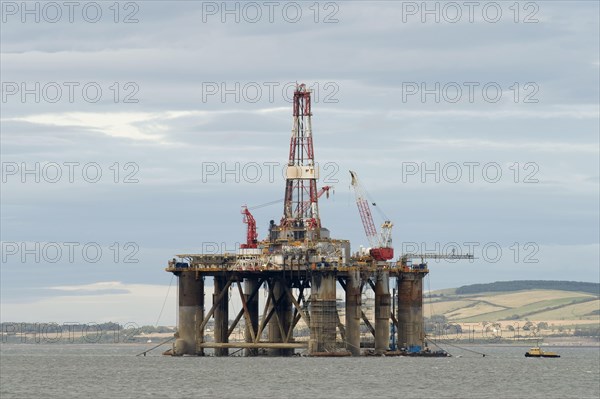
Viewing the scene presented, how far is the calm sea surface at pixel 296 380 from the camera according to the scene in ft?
473

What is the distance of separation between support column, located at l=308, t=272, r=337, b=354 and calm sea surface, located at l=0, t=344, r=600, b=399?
2242mm

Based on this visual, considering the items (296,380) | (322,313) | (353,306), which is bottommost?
(296,380)

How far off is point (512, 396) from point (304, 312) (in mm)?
57589

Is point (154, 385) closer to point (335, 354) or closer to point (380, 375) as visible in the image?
point (380, 375)

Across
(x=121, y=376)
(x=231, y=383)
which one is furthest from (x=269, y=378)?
(x=121, y=376)

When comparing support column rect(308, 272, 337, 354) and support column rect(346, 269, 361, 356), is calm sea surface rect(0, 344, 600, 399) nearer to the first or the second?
support column rect(308, 272, 337, 354)

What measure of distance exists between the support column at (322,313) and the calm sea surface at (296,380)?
224 centimetres

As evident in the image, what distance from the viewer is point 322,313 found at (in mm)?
194125

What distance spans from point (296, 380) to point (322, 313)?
35.7m

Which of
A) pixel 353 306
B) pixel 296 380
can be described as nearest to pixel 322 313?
pixel 353 306

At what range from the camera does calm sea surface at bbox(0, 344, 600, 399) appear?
144250mm

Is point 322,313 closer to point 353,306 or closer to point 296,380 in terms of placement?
point 353,306

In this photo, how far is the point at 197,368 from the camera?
591ft

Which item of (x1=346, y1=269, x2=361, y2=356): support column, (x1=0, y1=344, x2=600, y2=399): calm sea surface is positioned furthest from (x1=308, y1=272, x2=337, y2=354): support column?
(x1=346, y1=269, x2=361, y2=356): support column
